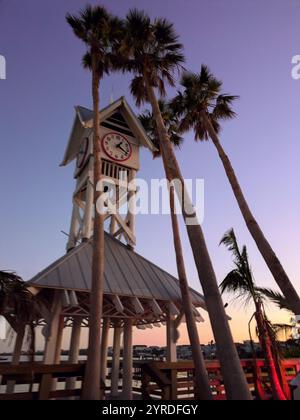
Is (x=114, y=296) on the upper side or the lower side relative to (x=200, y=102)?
lower

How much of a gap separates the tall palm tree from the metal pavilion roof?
171 centimetres

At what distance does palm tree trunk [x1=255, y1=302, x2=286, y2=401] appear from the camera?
29.5ft

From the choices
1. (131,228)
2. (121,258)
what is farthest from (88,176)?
(121,258)

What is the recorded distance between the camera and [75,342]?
1381 cm

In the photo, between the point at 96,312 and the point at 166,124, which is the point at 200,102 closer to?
the point at 166,124

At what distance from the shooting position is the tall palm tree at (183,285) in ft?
26.4

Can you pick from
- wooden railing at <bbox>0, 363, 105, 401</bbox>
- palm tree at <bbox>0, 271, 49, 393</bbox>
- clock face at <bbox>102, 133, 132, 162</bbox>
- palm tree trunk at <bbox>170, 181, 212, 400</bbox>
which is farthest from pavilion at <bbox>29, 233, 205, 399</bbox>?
clock face at <bbox>102, 133, 132, 162</bbox>

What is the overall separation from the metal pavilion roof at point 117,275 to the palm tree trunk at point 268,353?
356 cm

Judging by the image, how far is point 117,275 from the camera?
1259cm

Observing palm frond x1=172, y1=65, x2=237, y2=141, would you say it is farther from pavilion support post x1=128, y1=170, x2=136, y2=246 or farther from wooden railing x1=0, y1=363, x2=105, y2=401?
wooden railing x1=0, y1=363, x2=105, y2=401

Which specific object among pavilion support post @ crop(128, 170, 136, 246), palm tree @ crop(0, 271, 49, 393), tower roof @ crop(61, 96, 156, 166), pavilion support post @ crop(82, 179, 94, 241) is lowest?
palm tree @ crop(0, 271, 49, 393)

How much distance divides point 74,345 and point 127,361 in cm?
263

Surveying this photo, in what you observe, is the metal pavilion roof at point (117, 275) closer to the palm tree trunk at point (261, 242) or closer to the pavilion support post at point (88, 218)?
the pavilion support post at point (88, 218)

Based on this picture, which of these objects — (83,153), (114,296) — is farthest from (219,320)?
(83,153)
